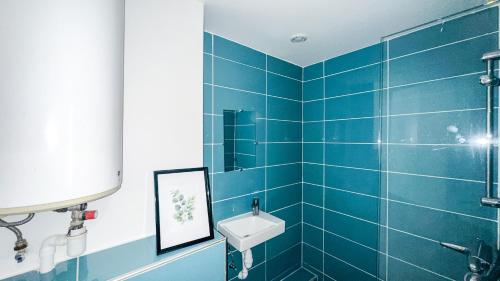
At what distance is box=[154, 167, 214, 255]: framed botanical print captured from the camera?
1.04 meters

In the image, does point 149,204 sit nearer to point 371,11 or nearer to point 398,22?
point 371,11

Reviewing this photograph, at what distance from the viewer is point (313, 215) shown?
2.16 meters

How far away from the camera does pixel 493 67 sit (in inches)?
40.7

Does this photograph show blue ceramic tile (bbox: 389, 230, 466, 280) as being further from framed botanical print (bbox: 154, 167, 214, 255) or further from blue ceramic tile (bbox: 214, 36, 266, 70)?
blue ceramic tile (bbox: 214, 36, 266, 70)

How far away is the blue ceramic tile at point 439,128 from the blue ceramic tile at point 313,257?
1400mm

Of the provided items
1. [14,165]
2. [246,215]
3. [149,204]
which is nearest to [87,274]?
[149,204]

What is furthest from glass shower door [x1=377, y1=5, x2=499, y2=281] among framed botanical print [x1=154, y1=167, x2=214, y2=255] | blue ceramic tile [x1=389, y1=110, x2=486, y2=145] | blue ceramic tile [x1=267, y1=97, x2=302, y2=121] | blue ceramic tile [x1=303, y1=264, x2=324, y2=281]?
framed botanical print [x1=154, y1=167, x2=214, y2=255]

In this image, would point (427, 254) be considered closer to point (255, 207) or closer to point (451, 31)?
point (255, 207)

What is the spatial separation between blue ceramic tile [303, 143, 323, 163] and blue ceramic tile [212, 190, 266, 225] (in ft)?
2.28

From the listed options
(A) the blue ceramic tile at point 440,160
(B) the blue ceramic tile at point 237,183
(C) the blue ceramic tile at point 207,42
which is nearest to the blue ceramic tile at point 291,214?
(B) the blue ceramic tile at point 237,183

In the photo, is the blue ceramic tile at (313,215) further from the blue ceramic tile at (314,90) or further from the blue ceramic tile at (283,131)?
the blue ceramic tile at (314,90)

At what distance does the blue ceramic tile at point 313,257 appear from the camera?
208 centimetres

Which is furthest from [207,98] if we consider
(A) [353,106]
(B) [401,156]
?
(B) [401,156]

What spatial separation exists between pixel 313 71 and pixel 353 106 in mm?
606
